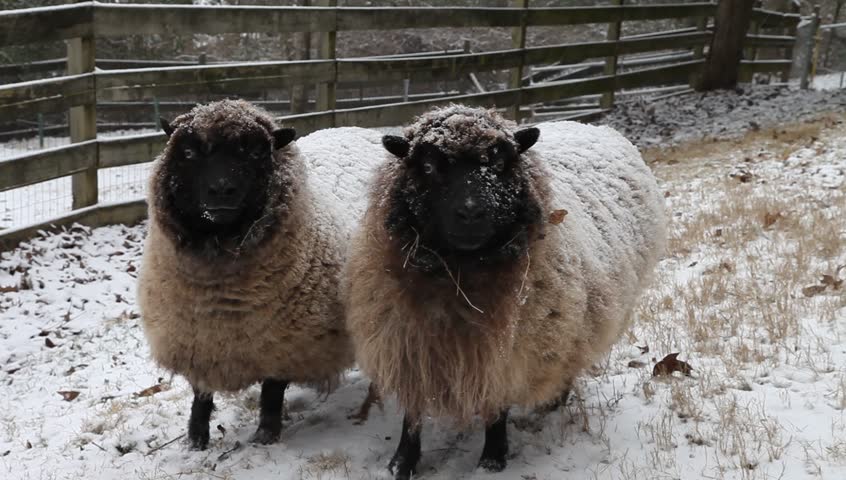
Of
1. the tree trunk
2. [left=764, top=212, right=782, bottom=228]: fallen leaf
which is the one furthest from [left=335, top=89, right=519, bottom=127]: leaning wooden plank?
the tree trunk

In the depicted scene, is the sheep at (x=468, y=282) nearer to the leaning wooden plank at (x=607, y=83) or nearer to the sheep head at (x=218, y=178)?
the sheep head at (x=218, y=178)

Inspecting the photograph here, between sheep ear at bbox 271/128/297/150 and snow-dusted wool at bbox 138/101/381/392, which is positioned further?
sheep ear at bbox 271/128/297/150

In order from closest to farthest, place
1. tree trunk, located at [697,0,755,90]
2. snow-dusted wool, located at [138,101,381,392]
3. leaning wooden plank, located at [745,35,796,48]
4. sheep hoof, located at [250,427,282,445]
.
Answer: snow-dusted wool, located at [138,101,381,392]
sheep hoof, located at [250,427,282,445]
tree trunk, located at [697,0,755,90]
leaning wooden plank, located at [745,35,796,48]

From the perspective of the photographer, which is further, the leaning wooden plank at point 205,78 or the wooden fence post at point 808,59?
the wooden fence post at point 808,59

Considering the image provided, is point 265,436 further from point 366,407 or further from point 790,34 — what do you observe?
point 790,34

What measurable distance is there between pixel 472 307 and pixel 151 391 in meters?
2.63

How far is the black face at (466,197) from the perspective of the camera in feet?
10.7

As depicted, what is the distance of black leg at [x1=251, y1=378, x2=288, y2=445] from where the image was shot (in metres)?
4.21

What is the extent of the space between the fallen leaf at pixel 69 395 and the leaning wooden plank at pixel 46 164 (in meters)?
1.98

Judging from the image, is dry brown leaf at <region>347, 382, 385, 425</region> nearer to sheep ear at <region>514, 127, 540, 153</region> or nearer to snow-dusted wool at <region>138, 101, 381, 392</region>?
snow-dusted wool at <region>138, 101, 381, 392</region>

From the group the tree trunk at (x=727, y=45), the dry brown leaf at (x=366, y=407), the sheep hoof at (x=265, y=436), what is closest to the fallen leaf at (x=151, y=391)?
the sheep hoof at (x=265, y=436)

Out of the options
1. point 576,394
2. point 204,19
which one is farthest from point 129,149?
point 576,394

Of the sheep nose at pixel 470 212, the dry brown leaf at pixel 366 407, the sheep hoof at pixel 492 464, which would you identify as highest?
the sheep nose at pixel 470 212

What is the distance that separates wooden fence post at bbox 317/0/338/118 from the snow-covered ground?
2.66 meters
